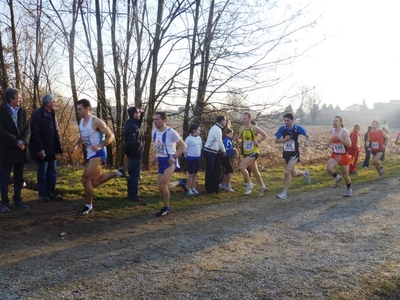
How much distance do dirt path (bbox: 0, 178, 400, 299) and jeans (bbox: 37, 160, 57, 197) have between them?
1655 millimetres

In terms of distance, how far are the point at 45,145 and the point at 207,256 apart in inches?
169

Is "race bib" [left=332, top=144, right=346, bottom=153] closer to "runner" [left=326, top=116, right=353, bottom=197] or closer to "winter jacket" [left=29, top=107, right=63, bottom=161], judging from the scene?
"runner" [left=326, top=116, right=353, bottom=197]

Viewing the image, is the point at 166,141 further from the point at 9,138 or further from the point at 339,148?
the point at 339,148

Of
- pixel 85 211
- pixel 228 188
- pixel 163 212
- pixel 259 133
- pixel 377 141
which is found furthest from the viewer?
pixel 377 141

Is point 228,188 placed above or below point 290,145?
below

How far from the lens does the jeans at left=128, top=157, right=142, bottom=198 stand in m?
7.81

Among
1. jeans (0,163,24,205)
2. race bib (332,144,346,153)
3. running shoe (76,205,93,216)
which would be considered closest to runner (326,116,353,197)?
race bib (332,144,346,153)

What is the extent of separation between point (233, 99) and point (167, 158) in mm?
6300

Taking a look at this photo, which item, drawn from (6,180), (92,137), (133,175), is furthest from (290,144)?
(6,180)

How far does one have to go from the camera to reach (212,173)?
909cm

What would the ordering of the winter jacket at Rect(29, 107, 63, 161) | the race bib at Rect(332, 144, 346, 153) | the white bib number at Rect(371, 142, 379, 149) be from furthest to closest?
the white bib number at Rect(371, 142, 379, 149) < the race bib at Rect(332, 144, 346, 153) < the winter jacket at Rect(29, 107, 63, 161)

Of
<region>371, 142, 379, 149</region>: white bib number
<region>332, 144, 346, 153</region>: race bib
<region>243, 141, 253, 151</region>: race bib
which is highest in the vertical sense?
<region>243, 141, 253, 151</region>: race bib

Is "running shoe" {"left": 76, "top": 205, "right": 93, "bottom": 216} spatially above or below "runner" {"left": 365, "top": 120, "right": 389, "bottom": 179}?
below

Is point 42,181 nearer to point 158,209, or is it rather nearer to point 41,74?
point 158,209
